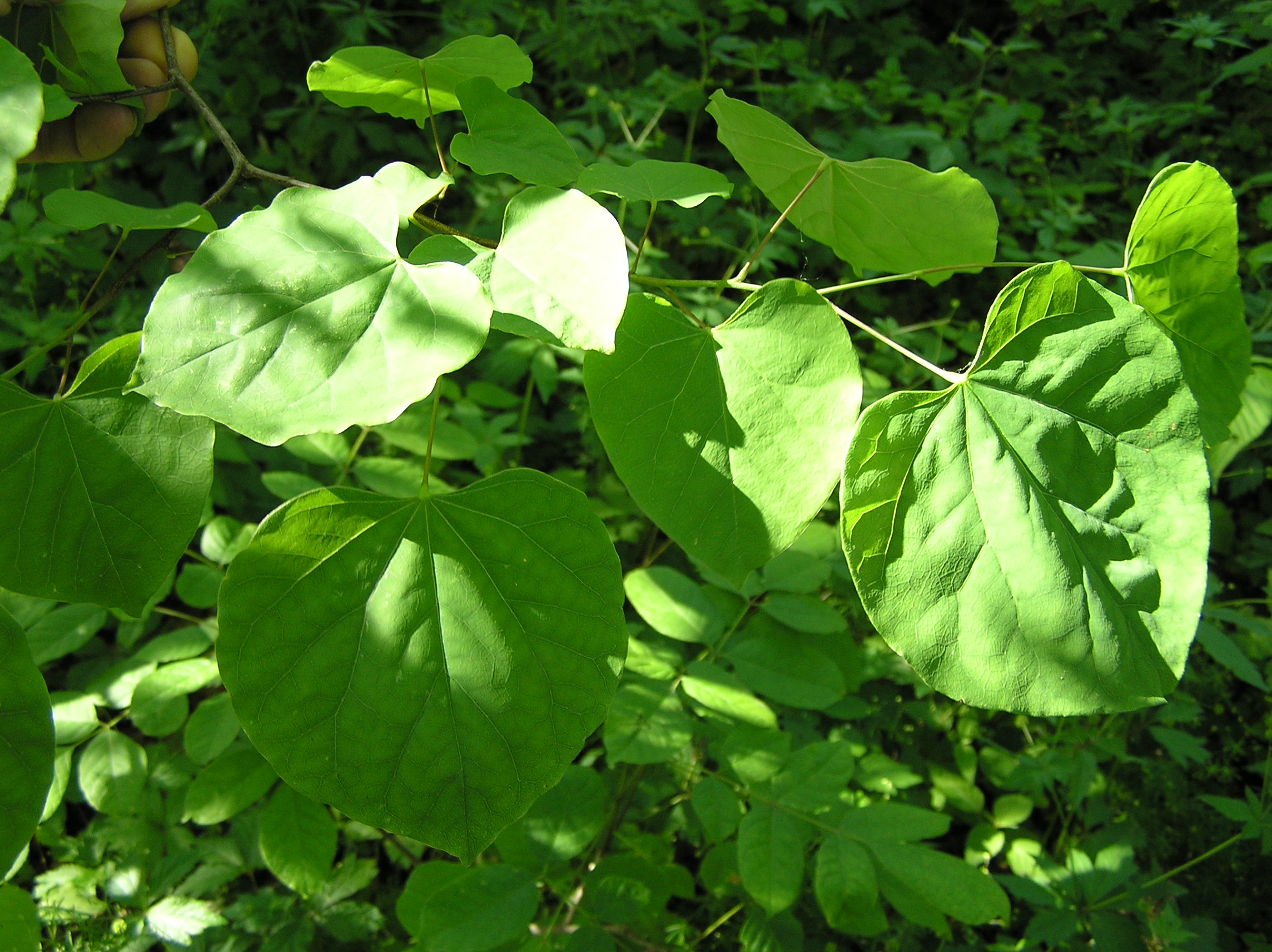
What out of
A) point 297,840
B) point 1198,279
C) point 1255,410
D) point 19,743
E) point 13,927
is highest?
point 1198,279

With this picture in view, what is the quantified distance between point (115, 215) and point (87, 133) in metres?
0.57

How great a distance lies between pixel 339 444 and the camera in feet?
4.86

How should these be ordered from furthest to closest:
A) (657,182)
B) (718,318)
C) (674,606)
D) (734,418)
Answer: (718,318), (674,606), (657,182), (734,418)

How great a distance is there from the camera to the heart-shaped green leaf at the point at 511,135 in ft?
2.22

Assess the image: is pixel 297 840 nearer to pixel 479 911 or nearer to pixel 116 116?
pixel 479 911

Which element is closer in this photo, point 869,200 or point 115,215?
point 115,215

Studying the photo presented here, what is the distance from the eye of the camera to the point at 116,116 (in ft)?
3.60

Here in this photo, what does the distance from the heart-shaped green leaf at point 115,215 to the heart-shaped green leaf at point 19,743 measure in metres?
0.31

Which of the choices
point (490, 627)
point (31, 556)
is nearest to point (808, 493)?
point (490, 627)

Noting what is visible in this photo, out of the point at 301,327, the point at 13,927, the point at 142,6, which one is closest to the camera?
the point at 301,327

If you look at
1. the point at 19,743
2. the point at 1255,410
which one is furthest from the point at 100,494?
the point at 1255,410

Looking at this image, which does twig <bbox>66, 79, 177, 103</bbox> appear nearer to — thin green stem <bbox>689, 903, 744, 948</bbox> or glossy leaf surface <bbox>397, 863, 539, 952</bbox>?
glossy leaf surface <bbox>397, 863, 539, 952</bbox>

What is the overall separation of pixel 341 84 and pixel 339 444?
0.79 metres

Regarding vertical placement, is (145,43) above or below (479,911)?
above
